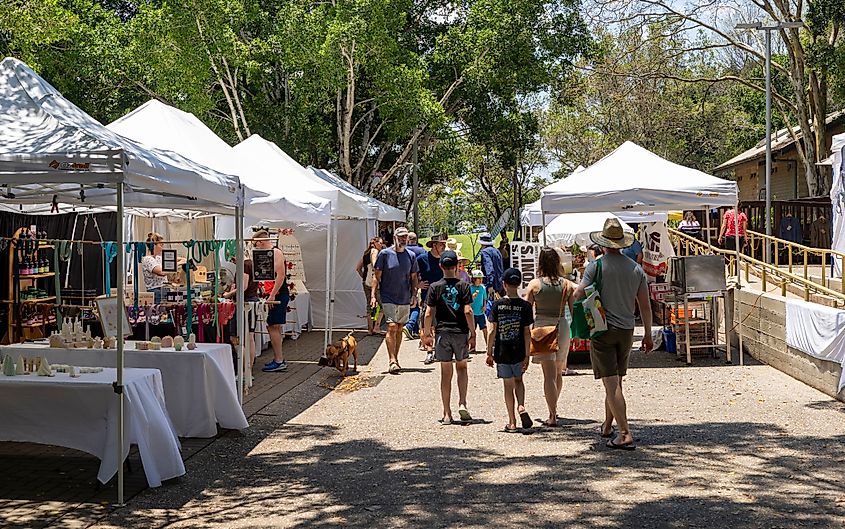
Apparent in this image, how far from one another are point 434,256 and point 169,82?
1284 centimetres

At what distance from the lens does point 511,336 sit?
28.9ft

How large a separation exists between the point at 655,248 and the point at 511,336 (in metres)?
10.0

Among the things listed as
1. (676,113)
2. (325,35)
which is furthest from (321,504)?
(676,113)

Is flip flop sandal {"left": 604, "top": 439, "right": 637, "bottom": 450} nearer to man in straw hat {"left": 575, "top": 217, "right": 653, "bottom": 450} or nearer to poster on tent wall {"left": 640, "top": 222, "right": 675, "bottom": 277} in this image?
man in straw hat {"left": 575, "top": 217, "right": 653, "bottom": 450}

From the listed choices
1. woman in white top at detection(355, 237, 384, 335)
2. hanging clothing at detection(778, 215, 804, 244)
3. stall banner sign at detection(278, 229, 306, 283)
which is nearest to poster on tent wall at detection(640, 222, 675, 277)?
woman in white top at detection(355, 237, 384, 335)

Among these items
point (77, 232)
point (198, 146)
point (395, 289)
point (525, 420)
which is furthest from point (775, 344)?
point (77, 232)

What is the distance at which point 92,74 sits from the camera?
27.6 meters

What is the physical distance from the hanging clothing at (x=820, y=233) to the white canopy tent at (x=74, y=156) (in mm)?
24970

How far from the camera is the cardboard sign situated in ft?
40.4

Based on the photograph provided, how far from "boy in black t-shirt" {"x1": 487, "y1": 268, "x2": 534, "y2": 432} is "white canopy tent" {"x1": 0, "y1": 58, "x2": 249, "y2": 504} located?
Answer: 2.76 m

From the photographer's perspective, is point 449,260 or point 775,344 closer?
point 449,260

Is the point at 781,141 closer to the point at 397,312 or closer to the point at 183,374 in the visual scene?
the point at 397,312

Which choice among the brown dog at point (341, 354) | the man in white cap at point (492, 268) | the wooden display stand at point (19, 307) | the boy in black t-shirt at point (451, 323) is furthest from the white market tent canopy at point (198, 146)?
the boy in black t-shirt at point (451, 323)

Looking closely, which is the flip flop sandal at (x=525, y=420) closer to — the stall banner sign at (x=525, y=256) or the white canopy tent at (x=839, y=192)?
the stall banner sign at (x=525, y=256)
